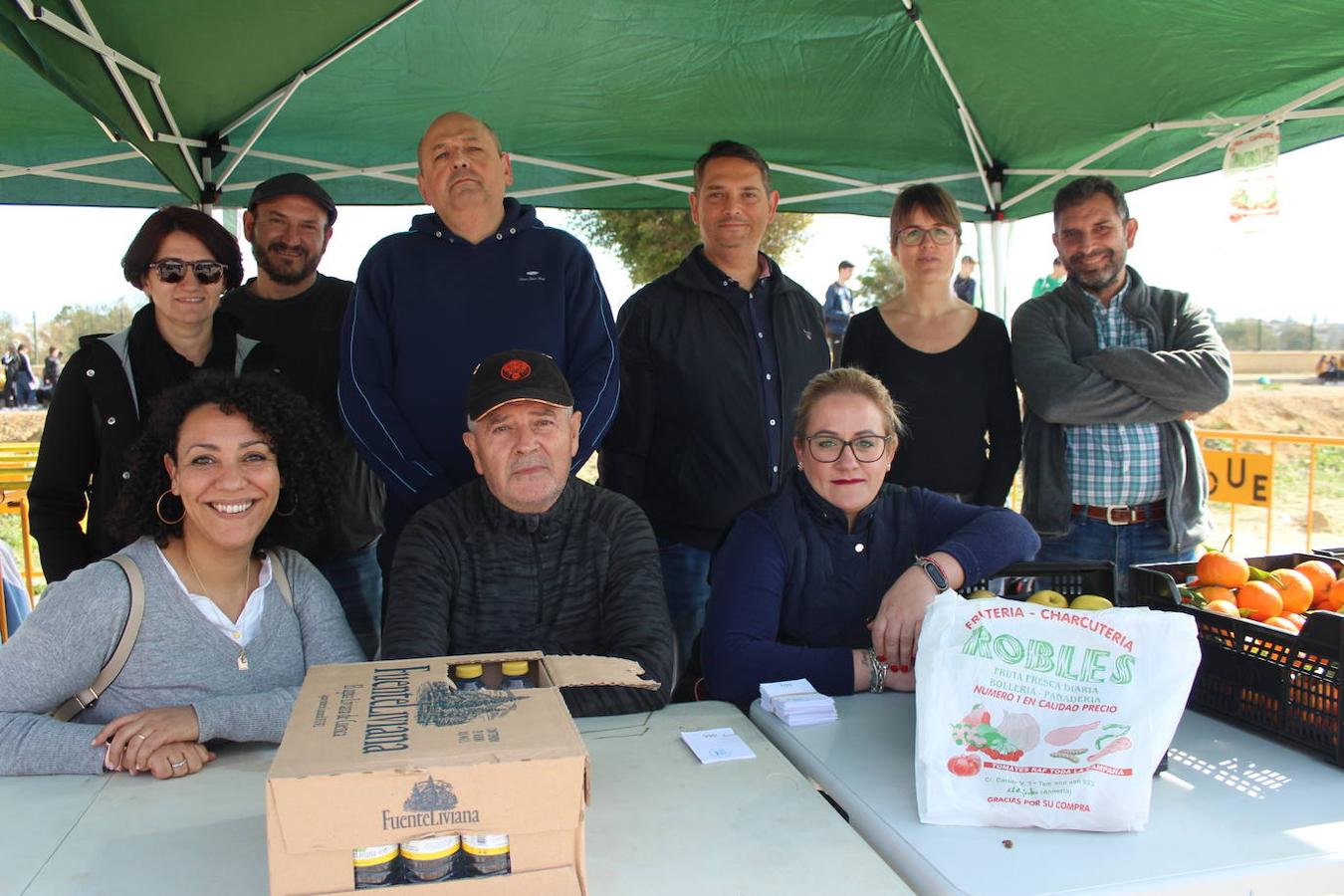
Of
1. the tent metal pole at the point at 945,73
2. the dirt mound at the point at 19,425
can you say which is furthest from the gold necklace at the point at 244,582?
the dirt mound at the point at 19,425

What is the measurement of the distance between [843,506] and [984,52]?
2594 mm

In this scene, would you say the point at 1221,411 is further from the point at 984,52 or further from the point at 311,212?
the point at 311,212

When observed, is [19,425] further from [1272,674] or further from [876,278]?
[1272,674]

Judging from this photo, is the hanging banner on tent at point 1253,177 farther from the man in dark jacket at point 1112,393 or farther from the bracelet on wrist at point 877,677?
the bracelet on wrist at point 877,677

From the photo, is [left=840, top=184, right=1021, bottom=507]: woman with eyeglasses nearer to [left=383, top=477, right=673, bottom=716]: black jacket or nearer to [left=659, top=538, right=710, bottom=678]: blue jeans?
[left=659, top=538, right=710, bottom=678]: blue jeans

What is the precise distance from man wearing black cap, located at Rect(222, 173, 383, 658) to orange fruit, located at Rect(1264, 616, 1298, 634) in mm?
2257

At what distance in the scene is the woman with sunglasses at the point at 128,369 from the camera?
2297 mm

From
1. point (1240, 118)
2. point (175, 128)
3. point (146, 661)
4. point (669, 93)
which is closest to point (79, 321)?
point (175, 128)

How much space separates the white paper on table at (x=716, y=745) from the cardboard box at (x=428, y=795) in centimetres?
50

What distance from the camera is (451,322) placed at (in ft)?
7.89

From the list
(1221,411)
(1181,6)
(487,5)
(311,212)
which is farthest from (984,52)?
(1221,411)

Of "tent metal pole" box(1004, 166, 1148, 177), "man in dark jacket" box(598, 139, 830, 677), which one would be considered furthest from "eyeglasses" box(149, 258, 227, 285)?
"tent metal pole" box(1004, 166, 1148, 177)

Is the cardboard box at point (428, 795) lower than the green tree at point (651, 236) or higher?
lower

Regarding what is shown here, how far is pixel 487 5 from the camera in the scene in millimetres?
3414
